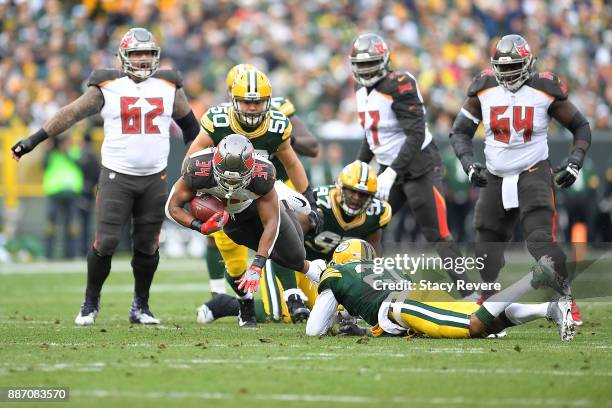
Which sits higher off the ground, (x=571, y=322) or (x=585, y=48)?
(x=585, y=48)

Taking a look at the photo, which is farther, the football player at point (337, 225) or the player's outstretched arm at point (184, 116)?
the player's outstretched arm at point (184, 116)

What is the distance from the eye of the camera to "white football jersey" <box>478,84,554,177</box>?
826 cm

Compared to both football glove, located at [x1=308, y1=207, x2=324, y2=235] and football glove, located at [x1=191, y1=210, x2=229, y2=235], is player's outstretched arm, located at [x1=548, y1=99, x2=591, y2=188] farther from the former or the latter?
football glove, located at [x1=191, y1=210, x2=229, y2=235]

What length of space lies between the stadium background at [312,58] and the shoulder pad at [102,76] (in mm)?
7775

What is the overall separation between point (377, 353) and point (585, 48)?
535 inches

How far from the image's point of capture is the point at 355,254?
800 cm

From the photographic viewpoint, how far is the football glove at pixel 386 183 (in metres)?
9.05

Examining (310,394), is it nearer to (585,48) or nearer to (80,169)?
(80,169)

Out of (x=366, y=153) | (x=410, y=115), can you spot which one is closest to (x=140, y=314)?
(x=366, y=153)

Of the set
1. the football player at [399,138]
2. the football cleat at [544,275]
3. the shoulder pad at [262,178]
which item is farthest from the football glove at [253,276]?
the football player at [399,138]

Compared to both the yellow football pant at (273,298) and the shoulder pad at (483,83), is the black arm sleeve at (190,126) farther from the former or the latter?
the shoulder pad at (483,83)

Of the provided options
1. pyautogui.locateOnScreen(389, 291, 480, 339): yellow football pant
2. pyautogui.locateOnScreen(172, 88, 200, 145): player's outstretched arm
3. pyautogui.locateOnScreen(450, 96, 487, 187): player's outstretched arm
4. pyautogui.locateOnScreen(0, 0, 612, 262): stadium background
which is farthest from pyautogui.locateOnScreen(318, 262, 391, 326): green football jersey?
pyautogui.locateOnScreen(0, 0, 612, 262): stadium background

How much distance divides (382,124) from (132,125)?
2.06 m

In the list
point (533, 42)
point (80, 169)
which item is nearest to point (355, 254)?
point (80, 169)
